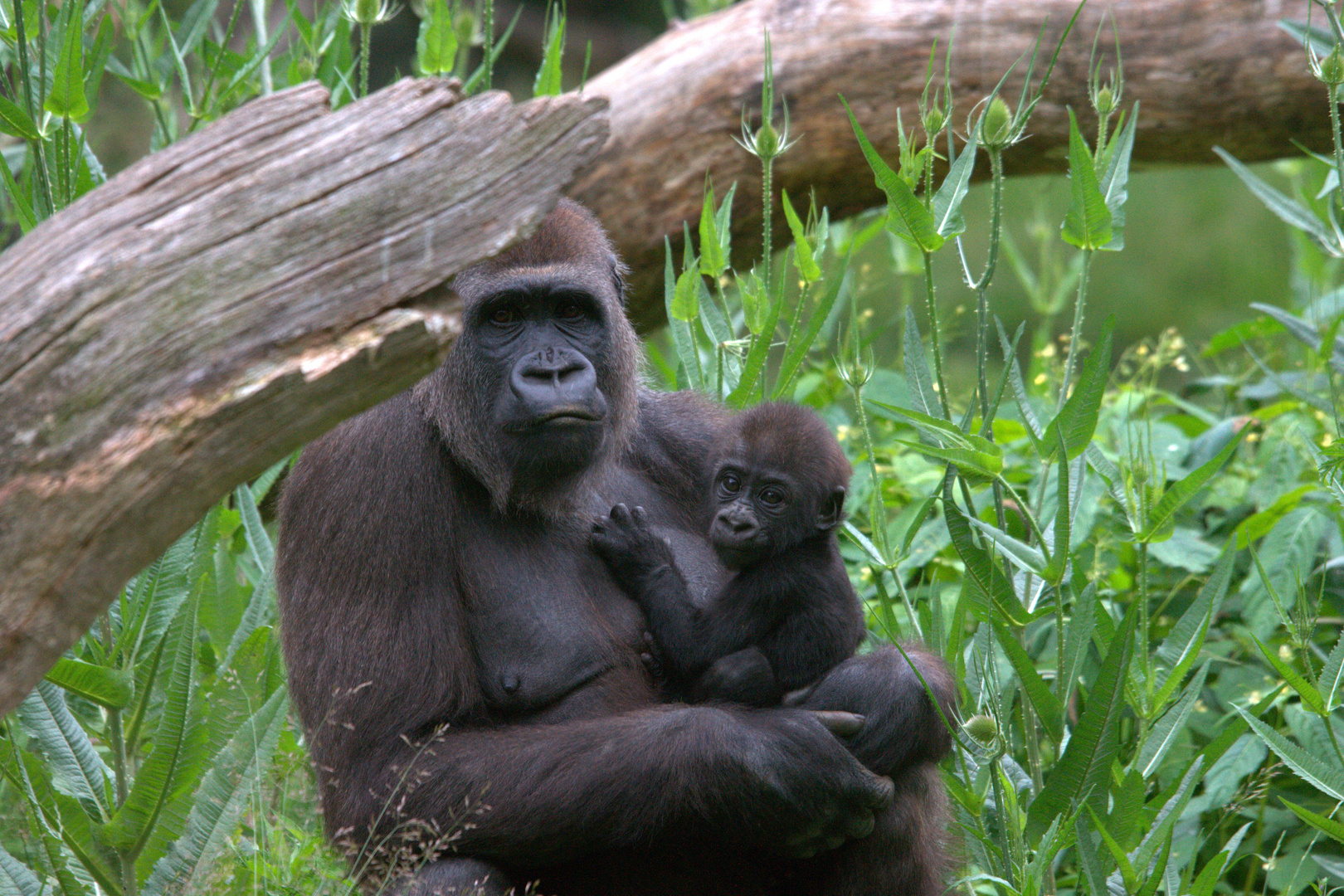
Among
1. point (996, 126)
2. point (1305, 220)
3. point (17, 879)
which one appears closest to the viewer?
point (996, 126)

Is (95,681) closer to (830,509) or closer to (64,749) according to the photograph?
(64,749)

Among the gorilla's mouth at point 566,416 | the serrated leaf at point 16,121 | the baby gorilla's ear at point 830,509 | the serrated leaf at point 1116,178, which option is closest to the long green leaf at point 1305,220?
the serrated leaf at point 1116,178

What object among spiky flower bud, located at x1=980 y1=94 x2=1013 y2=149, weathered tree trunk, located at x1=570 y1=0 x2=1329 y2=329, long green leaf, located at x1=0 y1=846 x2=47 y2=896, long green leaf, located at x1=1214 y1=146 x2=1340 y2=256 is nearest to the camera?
spiky flower bud, located at x1=980 y1=94 x2=1013 y2=149

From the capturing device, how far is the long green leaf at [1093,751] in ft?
8.87

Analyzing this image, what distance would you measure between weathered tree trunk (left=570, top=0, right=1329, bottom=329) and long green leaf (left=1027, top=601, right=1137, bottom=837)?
300 cm

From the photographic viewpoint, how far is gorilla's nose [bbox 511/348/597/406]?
283 cm

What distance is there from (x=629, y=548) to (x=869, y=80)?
2805mm

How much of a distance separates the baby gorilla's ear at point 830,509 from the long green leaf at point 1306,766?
95 centimetres

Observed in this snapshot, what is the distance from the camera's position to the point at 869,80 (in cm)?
523

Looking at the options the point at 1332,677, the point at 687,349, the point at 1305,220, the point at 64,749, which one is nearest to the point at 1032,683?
the point at 1332,677

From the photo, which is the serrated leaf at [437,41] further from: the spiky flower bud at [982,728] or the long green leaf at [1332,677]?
the long green leaf at [1332,677]

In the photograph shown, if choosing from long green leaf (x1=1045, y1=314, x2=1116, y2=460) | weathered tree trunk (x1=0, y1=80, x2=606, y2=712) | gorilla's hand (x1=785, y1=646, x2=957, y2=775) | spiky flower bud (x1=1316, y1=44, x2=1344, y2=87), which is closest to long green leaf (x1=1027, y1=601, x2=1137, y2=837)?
gorilla's hand (x1=785, y1=646, x2=957, y2=775)

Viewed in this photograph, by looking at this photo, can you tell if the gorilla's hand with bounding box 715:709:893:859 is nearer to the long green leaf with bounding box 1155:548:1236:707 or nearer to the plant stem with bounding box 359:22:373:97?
the long green leaf with bounding box 1155:548:1236:707

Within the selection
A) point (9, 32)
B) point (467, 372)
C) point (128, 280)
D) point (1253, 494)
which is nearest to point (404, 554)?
point (467, 372)
